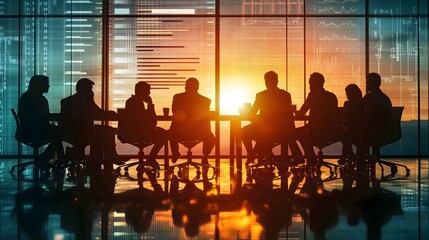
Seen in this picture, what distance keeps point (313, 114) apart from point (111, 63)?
4.98m

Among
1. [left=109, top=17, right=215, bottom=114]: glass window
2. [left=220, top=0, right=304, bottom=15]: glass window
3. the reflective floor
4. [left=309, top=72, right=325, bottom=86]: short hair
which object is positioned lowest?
the reflective floor

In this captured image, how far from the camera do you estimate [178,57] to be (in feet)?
37.0

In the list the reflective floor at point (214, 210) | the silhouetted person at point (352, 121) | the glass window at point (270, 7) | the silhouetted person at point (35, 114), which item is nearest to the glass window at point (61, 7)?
the glass window at point (270, 7)

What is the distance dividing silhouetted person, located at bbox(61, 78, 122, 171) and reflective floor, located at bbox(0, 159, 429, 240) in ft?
2.79

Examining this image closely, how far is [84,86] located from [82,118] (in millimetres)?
527

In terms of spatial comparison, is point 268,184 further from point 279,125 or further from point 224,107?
point 224,107

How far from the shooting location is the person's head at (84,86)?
803cm

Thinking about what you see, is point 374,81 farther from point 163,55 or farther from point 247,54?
point 163,55

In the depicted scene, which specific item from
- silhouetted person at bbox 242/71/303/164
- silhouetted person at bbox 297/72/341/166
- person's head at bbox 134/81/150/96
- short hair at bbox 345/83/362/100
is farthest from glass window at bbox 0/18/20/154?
short hair at bbox 345/83/362/100

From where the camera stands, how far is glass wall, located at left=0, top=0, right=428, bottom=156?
11273mm

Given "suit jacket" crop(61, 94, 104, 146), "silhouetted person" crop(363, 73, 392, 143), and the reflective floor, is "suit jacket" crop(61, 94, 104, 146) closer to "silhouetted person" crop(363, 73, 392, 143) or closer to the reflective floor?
the reflective floor

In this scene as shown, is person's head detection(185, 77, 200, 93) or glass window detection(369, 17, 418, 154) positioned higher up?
glass window detection(369, 17, 418, 154)

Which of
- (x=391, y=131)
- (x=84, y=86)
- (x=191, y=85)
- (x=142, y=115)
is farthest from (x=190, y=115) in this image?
(x=391, y=131)

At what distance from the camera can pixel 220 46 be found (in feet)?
36.9
